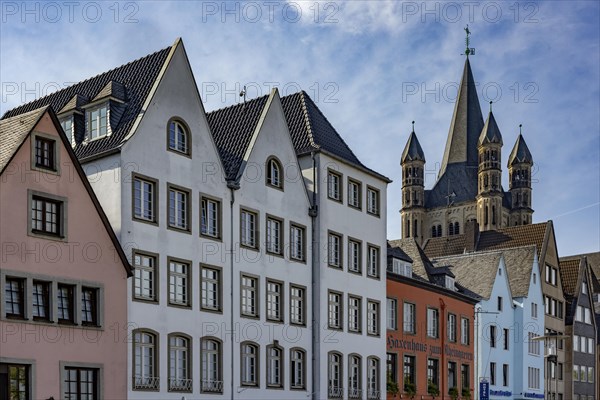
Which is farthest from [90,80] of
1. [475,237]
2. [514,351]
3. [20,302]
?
[475,237]

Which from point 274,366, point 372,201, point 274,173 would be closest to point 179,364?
point 274,366

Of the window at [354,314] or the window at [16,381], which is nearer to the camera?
the window at [16,381]

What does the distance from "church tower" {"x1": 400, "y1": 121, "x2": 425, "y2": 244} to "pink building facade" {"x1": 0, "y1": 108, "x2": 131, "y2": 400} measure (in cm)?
13289

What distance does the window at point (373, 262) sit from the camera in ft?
165

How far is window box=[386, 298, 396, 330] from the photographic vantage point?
172 feet

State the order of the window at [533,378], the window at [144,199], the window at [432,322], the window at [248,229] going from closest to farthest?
1. the window at [144,199]
2. the window at [248,229]
3. the window at [432,322]
4. the window at [533,378]

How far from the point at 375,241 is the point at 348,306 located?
4239 millimetres

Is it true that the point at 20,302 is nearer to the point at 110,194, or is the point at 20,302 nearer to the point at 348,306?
the point at 110,194

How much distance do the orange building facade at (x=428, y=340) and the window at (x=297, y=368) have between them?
8.20 meters

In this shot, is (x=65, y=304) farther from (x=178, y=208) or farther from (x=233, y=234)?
(x=233, y=234)

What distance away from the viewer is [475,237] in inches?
3809

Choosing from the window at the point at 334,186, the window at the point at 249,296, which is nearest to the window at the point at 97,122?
the window at the point at 249,296

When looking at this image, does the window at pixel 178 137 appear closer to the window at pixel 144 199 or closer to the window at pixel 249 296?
the window at pixel 144 199

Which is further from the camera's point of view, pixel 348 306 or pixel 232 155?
pixel 348 306
